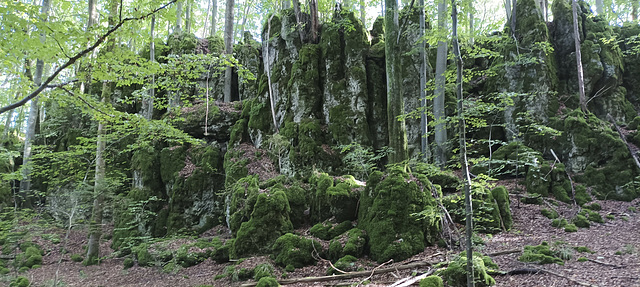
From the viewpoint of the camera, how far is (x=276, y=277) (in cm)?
636

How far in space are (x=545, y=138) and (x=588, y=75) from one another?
12.0 feet

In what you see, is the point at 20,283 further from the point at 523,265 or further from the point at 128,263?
the point at 523,265

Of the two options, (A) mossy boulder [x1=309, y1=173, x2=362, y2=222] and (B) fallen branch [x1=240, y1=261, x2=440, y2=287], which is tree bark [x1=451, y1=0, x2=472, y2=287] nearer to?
(B) fallen branch [x1=240, y1=261, x2=440, y2=287]

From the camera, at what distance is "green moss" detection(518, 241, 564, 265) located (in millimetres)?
5211

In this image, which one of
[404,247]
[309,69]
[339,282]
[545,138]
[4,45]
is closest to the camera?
[4,45]

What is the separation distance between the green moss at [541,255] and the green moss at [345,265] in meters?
2.94

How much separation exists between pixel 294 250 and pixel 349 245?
4.13ft

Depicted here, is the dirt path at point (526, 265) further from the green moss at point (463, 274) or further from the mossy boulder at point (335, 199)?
the mossy boulder at point (335, 199)

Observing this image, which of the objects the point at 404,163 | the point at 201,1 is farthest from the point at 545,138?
the point at 201,1

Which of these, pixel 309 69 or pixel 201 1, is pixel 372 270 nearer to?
pixel 309 69

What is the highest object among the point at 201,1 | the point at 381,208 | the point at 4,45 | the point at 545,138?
the point at 201,1

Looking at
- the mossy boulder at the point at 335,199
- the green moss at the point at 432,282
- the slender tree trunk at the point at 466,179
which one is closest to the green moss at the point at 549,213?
the mossy boulder at the point at 335,199

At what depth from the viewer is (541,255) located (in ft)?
17.3

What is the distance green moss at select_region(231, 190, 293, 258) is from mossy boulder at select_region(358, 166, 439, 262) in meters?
2.10
